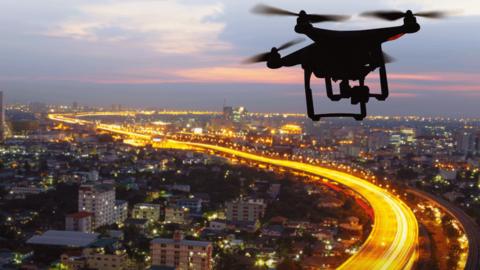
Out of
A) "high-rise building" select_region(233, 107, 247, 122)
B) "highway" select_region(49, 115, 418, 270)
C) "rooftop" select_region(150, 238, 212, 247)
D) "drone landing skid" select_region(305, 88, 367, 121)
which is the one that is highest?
"drone landing skid" select_region(305, 88, 367, 121)

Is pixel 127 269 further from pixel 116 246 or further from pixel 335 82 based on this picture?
pixel 335 82

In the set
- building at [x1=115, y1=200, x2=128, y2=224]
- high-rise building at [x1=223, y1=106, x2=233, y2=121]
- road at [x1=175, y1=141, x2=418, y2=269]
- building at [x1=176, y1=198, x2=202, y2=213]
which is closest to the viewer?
road at [x1=175, y1=141, x2=418, y2=269]

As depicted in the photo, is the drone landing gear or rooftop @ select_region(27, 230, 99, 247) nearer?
the drone landing gear

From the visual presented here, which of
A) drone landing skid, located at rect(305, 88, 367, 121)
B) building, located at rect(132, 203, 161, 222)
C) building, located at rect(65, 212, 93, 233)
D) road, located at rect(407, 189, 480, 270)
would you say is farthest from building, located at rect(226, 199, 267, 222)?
drone landing skid, located at rect(305, 88, 367, 121)

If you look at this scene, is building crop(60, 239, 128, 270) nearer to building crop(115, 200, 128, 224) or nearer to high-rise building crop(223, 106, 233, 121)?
building crop(115, 200, 128, 224)

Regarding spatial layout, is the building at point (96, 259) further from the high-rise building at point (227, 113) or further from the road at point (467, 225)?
the high-rise building at point (227, 113)

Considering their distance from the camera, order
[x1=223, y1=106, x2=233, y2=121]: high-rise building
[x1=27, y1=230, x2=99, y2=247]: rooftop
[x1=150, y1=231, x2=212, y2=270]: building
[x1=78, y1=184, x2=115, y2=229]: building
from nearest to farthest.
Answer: [x1=150, y1=231, x2=212, y2=270]: building < [x1=27, y1=230, x2=99, y2=247]: rooftop < [x1=78, y1=184, x2=115, y2=229]: building < [x1=223, y1=106, x2=233, y2=121]: high-rise building
